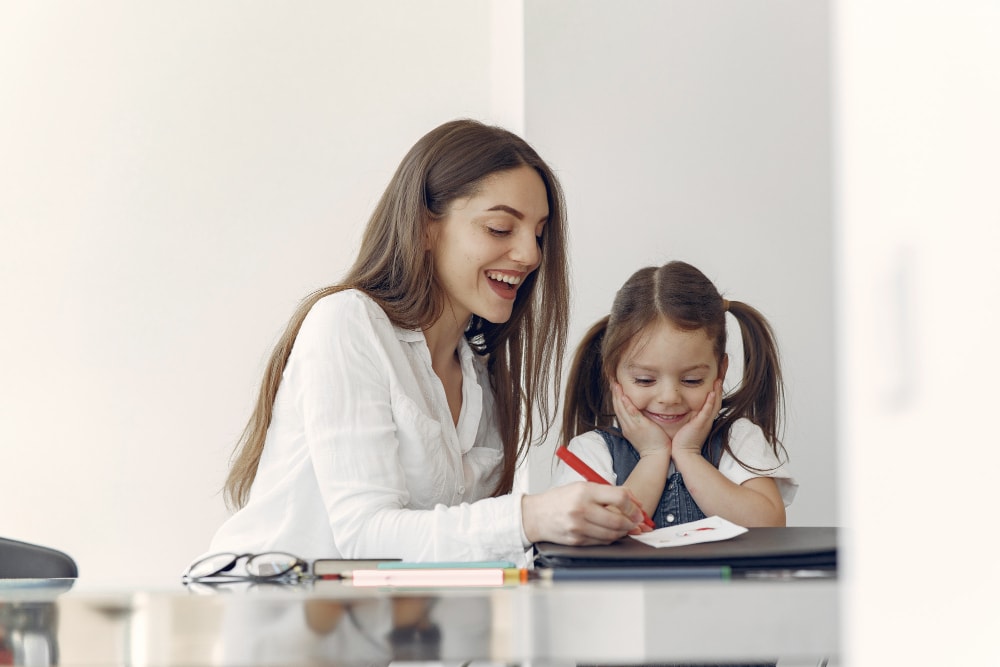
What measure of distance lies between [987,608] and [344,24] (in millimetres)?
2913

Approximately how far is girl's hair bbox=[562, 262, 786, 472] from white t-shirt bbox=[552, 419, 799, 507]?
4 cm

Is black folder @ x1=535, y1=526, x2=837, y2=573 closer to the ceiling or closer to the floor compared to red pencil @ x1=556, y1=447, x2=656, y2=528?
closer to the ceiling

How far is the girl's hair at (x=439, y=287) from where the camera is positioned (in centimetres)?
160

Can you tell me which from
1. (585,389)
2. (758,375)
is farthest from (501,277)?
(758,375)

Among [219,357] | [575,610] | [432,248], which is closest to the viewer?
[575,610]

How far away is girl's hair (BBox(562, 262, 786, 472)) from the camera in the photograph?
205 centimetres

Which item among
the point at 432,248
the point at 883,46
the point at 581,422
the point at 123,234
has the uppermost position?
the point at 123,234

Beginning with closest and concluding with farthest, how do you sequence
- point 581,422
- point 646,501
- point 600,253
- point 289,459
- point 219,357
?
point 289,459 < point 646,501 < point 581,422 < point 600,253 < point 219,357

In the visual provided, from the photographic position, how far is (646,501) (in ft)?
6.11

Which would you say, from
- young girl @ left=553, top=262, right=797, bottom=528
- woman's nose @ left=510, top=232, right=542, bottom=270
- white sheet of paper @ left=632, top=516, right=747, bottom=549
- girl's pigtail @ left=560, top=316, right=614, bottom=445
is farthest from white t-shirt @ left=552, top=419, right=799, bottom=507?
white sheet of paper @ left=632, top=516, right=747, bottom=549

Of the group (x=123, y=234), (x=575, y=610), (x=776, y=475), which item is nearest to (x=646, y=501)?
(x=776, y=475)

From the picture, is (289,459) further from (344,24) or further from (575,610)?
(344,24)

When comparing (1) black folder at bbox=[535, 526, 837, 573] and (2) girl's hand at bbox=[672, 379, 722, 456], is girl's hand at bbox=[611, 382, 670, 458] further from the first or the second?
(1) black folder at bbox=[535, 526, 837, 573]

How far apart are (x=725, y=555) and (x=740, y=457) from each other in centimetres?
124
